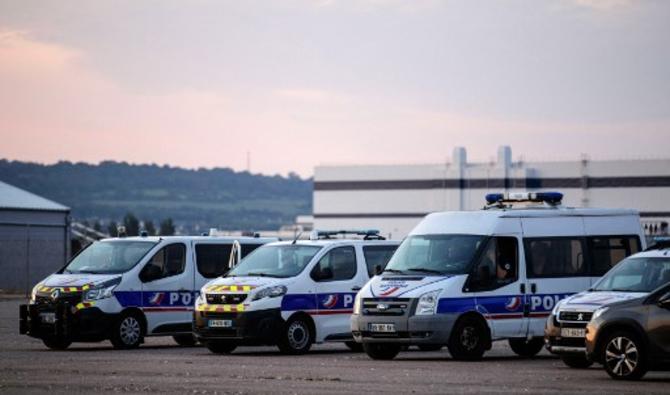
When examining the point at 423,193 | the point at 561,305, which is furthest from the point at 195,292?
the point at 423,193

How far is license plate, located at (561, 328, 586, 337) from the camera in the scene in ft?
67.9

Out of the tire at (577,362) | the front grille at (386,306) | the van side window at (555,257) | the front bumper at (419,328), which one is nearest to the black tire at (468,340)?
the front bumper at (419,328)

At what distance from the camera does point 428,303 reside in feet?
76.6

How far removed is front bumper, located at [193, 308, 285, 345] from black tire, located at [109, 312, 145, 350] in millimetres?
2279

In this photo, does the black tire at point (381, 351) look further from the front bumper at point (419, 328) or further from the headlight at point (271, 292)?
the headlight at point (271, 292)

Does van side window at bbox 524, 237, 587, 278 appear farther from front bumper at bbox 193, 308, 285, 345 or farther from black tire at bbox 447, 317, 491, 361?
front bumper at bbox 193, 308, 285, 345

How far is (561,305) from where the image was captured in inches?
836

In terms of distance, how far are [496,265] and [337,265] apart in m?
3.37

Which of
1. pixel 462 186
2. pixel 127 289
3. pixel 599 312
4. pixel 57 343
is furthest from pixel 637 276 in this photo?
pixel 462 186

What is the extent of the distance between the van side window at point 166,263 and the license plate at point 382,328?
5.54m

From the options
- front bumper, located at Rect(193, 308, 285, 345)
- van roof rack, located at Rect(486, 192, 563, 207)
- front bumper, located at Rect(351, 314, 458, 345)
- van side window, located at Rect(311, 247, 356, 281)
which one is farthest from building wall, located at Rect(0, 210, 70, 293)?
front bumper, located at Rect(351, 314, 458, 345)

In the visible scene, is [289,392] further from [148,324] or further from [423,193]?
[423,193]

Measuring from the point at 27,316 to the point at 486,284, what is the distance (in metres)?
8.36

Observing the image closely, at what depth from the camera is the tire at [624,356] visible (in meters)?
19.3
